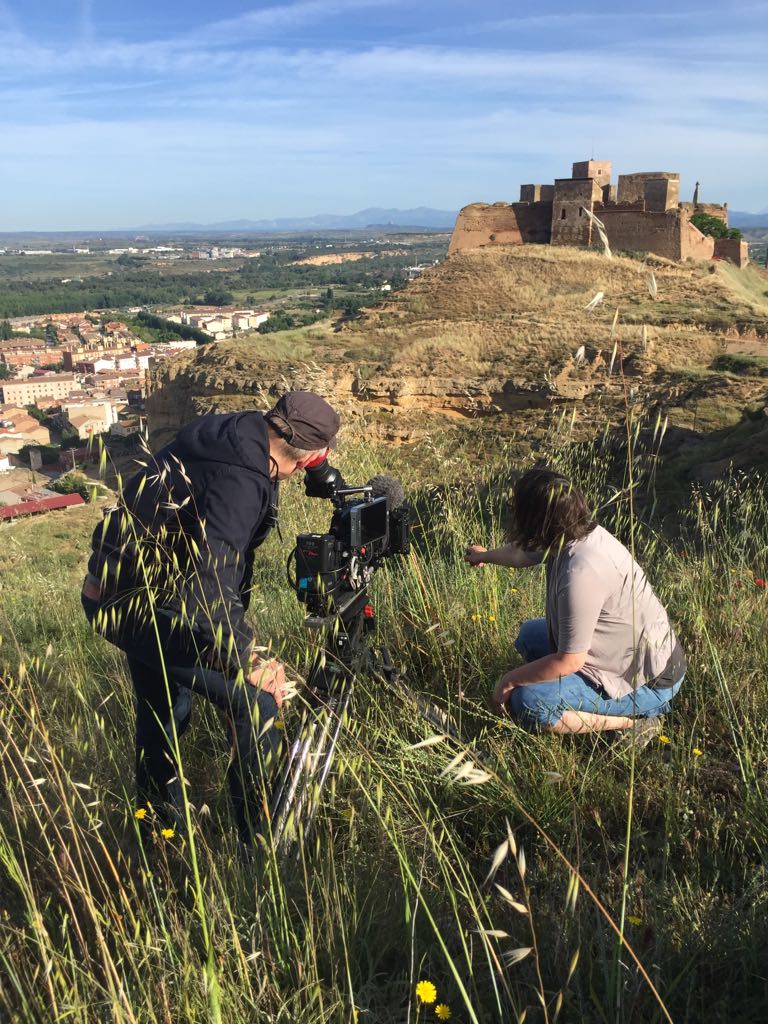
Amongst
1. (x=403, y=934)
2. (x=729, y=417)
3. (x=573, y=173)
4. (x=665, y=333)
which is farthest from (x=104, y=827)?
(x=573, y=173)

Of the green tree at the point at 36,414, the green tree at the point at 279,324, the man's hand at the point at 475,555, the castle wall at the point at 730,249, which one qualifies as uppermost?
the castle wall at the point at 730,249

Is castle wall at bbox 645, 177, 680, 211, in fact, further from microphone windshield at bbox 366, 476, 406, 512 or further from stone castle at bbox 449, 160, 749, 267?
microphone windshield at bbox 366, 476, 406, 512

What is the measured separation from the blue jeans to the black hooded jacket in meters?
0.89

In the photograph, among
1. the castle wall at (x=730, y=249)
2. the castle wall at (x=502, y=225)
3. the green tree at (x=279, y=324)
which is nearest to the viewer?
the castle wall at (x=502, y=225)

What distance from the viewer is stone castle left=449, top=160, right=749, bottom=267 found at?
2895 centimetres

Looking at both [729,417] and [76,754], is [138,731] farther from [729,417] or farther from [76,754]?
[729,417]

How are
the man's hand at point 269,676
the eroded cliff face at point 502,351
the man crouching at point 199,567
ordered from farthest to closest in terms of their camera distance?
the eroded cliff face at point 502,351, the man crouching at point 199,567, the man's hand at point 269,676

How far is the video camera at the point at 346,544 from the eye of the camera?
82.2 inches

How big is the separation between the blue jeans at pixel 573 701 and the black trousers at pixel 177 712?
758 millimetres

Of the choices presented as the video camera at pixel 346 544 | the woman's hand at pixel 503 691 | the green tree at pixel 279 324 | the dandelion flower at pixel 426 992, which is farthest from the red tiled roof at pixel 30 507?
the green tree at pixel 279 324

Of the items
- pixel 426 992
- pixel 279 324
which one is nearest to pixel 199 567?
pixel 426 992

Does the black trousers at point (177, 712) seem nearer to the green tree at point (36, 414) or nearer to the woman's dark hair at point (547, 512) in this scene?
the woman's dark hair at point (547, 512)

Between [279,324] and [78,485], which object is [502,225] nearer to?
[279,324]

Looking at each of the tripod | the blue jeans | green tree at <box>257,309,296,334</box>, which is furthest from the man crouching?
green tree at <box>257,309,296,334</box>
